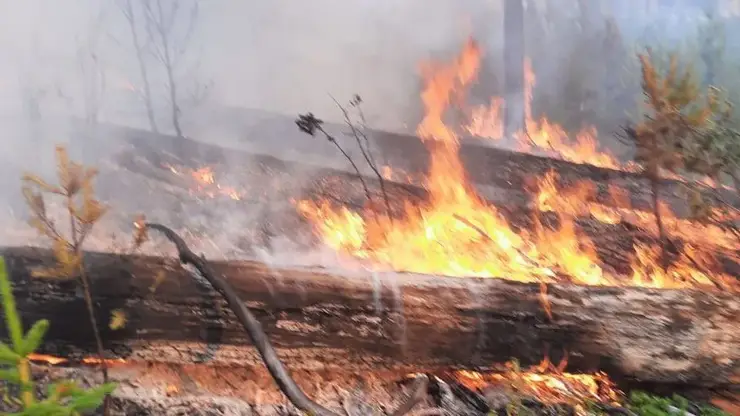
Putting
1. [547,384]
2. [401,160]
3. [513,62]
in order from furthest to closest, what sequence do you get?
[513,62], [401,160], [547,384]

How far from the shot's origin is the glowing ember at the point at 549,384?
1729mm

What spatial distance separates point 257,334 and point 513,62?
118cm


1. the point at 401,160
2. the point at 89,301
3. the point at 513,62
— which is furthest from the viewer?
the point at 513,62

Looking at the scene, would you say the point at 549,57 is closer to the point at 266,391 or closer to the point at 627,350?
the point at 627,350

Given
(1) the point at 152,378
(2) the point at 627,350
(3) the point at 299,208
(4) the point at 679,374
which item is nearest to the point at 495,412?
(2) the point at 627,350

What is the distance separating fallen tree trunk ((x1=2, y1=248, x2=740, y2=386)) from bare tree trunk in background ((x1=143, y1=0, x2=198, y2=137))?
468mm

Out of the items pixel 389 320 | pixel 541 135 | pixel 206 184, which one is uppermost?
pixel 541 135

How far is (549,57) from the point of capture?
2025mm

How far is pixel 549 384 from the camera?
1789mm

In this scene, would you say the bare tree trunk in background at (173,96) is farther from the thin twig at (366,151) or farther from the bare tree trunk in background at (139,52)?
the thin twig at (366,151)

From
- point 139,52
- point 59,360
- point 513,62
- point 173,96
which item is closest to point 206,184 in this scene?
point 173,96

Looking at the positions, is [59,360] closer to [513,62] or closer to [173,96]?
[173,96]

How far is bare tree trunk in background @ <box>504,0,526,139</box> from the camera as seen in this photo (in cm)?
198

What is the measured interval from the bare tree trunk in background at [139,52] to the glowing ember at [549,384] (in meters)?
1.15
